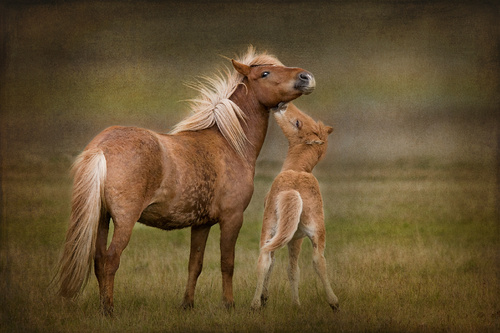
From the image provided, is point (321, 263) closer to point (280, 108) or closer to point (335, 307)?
point (335, 307)

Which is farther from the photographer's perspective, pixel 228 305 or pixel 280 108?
pixel 280 108

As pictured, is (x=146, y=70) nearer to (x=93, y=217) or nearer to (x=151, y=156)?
(x=151, y=156)

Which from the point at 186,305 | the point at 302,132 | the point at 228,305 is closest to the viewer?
the point at 228,305

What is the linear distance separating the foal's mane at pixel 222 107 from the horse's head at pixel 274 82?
0.12 metres

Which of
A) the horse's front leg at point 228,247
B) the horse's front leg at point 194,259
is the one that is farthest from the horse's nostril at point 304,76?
the horse's front leg at point 194,259

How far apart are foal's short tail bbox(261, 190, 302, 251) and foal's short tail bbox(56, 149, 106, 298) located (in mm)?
1650

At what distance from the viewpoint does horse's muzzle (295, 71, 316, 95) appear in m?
6.43

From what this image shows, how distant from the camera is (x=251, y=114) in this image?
6785 millimetres

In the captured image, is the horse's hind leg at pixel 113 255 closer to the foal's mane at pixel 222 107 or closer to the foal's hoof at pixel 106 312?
the foal's hoof at pixel 106 312

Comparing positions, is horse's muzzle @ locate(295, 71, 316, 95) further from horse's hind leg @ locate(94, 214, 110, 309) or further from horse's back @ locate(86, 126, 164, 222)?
horse's hind leg @ locate(94, 214, 110, 309)

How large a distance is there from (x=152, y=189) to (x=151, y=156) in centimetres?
29

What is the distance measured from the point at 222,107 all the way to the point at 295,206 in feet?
4.67

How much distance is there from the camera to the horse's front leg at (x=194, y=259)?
645 cm

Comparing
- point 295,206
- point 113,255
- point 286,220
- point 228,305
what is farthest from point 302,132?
point 113,255
